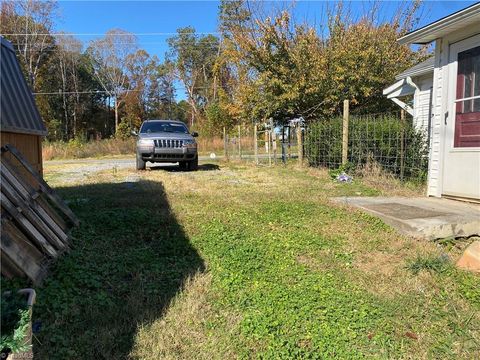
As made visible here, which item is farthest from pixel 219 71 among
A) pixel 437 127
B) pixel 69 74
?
pixel 437 127

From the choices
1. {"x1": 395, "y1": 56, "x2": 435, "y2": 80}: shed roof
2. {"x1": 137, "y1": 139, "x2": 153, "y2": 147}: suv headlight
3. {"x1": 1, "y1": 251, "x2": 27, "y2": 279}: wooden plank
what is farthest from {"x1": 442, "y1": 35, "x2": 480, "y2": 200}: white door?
{"x1": 137, "y1": 139, "x2": 153, "y2": 147}: suv headlight

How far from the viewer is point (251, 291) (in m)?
2.89

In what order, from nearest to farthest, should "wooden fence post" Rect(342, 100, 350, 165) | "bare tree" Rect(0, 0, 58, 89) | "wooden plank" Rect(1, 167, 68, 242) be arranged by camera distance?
"wooden plank" Rect(1, 167, 68, 242) → "wooden fence post" Rect(342, 100, 350, 165) → "bare tree" Rect(0, 0, 58, 89)

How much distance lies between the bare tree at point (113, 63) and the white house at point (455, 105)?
3485cm

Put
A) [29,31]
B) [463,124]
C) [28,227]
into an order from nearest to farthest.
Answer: [28,227]
[463,124]
[29,31]

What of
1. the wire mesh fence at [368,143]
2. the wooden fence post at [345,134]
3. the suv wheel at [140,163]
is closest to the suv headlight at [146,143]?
the suv wheel at [140,163]

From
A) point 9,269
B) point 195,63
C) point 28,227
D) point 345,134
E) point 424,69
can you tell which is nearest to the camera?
point 9,269

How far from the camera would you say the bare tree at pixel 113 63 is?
37375mm

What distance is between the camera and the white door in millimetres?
5199

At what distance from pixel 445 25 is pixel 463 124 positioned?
1357mm

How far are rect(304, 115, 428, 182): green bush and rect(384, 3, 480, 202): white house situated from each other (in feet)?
3.56

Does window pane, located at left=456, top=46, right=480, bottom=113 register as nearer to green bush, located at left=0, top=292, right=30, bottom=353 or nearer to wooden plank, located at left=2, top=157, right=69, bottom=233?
wooden plank, located at left=2, top=157, right=69, bottom=233

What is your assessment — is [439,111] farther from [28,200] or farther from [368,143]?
[28,200]

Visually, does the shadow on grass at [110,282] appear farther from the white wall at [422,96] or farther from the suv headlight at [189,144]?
the white wall at [422,96]
